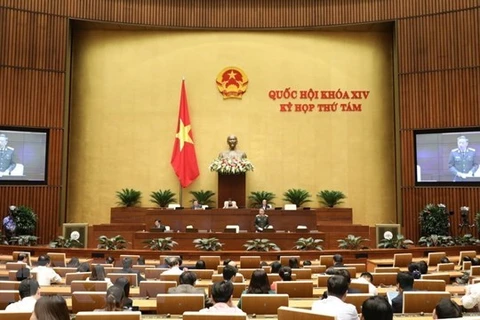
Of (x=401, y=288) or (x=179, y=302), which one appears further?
(x=401, y=288)

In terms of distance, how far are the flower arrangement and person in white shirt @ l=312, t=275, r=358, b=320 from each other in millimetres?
9836

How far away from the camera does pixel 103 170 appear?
574 inches

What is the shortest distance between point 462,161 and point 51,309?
40.2ft

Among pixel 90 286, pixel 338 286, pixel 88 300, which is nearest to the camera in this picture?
pixel 338 286

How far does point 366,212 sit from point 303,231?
396 cm

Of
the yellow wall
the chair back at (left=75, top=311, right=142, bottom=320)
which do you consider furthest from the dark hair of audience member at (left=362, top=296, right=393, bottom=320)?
the yellow wall

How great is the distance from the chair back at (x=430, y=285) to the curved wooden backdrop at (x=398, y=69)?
849 centimetres

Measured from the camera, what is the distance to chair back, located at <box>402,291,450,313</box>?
13.6ft

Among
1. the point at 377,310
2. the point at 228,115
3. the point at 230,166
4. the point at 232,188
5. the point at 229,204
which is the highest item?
the point at 228,115

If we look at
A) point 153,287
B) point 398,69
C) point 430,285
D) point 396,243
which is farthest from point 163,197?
point 430,285

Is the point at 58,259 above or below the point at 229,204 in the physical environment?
below

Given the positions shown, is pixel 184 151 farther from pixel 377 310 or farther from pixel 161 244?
pixel 377 310

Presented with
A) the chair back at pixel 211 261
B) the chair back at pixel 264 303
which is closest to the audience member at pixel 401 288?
the chair back at pixel 264 303

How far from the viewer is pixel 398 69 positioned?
13758mm
